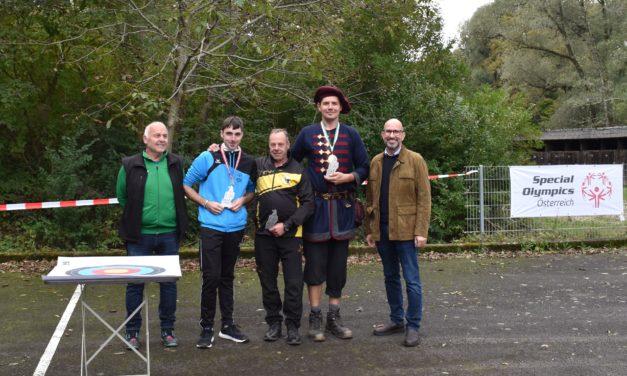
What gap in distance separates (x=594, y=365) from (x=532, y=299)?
8.08 ft

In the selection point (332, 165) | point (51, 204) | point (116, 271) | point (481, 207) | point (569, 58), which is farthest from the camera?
point (569, 58)

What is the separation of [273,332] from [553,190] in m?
6.99

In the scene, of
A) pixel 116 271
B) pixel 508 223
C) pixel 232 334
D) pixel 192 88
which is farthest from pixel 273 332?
pixel 508 223

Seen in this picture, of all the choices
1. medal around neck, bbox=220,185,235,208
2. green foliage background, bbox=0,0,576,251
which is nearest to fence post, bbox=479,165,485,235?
green foliage background, bbox=0,0,576,251

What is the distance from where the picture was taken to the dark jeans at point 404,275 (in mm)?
5758

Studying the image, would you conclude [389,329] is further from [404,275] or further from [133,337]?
[133,337]

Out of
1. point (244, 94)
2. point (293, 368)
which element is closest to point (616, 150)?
point (244, 94)

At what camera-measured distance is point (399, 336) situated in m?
5.90

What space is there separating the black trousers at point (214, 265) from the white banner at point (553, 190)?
6.76 metres

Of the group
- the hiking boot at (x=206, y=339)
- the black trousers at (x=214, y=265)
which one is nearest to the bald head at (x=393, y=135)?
the black trousers at (x=214, y=265)

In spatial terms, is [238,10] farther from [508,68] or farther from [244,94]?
[508,68]

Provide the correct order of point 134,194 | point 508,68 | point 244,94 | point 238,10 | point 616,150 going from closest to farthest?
1. point 134,194
2. point 238,10
3. point 244,94
4. point 616,150
5. point 508,68

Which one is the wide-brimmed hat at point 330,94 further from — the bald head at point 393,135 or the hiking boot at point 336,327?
the hiking boot at point 336,327

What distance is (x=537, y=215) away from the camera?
11.2 meters
